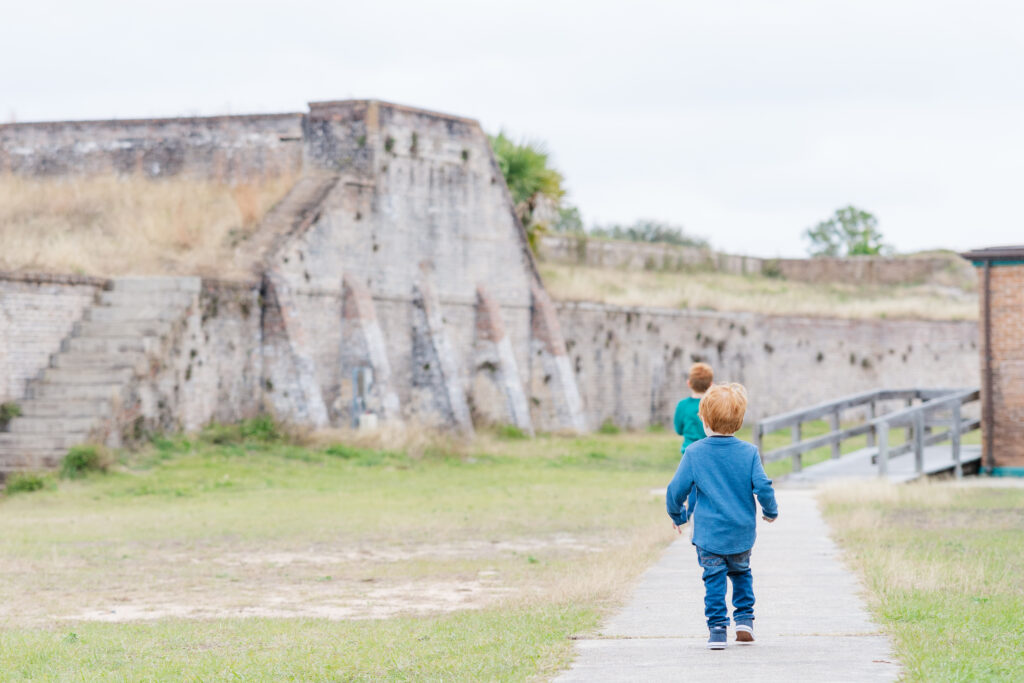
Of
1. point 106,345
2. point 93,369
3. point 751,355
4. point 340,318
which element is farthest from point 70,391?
point 751,355

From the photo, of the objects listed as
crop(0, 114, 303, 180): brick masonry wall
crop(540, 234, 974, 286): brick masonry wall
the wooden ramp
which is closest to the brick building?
the wooden ramp

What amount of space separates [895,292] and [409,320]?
88.5ft

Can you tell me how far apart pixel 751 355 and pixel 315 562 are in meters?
28.2

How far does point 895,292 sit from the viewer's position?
52.4 m

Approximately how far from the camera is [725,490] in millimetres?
8016

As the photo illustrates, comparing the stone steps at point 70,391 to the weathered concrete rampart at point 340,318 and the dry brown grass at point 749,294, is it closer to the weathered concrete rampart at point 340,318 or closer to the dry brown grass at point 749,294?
the weathered concrete rampart at point 340,318

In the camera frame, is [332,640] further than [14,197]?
No

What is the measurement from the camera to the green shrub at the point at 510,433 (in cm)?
3178

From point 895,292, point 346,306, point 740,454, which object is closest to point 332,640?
point 740,454

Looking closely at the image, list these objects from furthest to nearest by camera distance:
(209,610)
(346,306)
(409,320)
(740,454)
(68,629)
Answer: (409,320) → (346,306) → (209,610) → (68,629) → (740,454)

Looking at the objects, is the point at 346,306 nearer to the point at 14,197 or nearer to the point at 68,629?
the point at 14,197

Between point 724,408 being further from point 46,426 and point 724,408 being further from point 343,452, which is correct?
point 343,452

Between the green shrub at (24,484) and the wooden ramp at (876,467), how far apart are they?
36.2 ft

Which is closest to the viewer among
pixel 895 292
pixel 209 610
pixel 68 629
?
pixel 68 629
